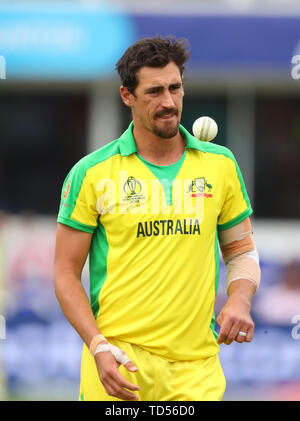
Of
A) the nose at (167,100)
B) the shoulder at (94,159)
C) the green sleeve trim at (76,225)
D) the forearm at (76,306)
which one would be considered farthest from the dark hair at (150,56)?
the forearm at (76,306)

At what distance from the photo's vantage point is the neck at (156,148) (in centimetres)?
348

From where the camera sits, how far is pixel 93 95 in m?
9.31

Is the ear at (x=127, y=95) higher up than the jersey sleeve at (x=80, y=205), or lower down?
higher up

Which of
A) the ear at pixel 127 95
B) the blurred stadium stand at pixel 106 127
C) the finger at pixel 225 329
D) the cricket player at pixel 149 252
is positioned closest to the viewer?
the finger at pixel 225 329

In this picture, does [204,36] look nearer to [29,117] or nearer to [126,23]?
[126,23]

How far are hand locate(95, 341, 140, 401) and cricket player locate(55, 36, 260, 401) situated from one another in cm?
12

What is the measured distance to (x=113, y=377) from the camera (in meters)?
3.13

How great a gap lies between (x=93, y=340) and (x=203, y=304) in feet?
1.71

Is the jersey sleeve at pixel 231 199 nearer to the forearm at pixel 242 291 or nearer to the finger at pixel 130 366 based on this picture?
the forearm at pixel 242 291

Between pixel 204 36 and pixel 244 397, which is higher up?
pixel 204 36

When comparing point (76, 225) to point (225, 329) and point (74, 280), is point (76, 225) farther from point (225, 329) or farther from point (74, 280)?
point (225, 329)

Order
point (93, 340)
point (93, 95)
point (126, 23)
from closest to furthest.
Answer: point (93, 340) → point (126, 23) → point (93, 95)

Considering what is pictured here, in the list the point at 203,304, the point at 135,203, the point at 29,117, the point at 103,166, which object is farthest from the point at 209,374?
the point at 29,117

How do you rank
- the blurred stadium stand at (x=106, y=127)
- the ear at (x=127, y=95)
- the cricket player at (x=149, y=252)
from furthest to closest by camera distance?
the blurred stadium stand at (x=106, y=127) < the ear at (x=127, y=95) < the cricket player at (x=149, y=252)
